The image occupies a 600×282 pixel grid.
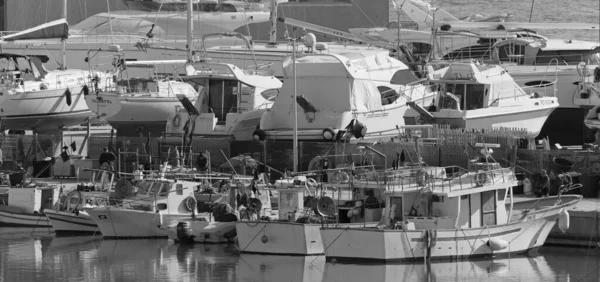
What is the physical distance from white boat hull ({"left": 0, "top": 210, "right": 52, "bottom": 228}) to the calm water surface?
3267 millimetres

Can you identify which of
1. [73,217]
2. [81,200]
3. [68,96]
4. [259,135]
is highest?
[68,96]

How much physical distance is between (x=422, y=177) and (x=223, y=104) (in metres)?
14.0

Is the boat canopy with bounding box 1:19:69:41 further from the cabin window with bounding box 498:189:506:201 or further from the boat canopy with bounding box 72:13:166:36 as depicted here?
the cabin window with bounding box 498:189:506:201

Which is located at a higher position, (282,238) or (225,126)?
(225,126)

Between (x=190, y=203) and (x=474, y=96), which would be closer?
(x=190, y=203)

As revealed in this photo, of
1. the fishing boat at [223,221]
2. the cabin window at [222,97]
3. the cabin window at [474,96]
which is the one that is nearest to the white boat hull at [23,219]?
the fishing boat at [223,221]

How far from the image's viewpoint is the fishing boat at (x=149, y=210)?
116ft

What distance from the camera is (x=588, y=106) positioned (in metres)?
46.9

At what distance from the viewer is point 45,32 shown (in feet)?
157

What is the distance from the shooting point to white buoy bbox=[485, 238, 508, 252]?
31.7 metres

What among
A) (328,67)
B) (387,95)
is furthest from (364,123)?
(387,95)

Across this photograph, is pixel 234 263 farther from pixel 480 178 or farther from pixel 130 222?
pixel 480 178

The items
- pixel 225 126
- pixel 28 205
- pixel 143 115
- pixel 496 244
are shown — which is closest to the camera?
pixel 496 244

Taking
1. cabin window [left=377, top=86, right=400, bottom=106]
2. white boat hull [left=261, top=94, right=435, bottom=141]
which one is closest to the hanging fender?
white boat hull [left=261, top=94, right=435, bottom=141]
